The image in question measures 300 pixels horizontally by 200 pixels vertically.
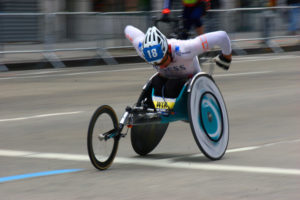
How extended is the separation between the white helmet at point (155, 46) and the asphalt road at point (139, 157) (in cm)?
97

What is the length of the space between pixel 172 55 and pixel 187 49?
157 mm

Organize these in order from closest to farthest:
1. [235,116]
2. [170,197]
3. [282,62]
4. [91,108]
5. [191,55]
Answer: [170,197], [191,55], [235,116], [91,108], [282,62]

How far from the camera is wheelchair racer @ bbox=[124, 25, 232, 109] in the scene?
6500 millimetres

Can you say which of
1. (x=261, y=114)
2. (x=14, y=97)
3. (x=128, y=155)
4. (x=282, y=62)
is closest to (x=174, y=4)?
(x=282, y=62)

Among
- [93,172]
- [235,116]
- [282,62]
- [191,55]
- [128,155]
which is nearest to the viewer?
[93,172]

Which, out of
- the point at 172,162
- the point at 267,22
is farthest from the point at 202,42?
the point at 267,22

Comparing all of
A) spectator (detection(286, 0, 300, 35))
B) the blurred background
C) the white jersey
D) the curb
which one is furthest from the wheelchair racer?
spectator (detection(286, 0, 300, 35))

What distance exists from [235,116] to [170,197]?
15.0 feet

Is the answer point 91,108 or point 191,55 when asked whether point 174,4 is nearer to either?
point 91,108

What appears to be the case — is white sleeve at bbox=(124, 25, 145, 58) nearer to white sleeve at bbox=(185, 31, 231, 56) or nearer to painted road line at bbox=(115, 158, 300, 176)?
white sleeve at bbox=(185, 31, 231, 56)

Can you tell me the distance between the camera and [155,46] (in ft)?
21.2

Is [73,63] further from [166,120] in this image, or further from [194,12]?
[166,120]

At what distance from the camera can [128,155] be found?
709 cm

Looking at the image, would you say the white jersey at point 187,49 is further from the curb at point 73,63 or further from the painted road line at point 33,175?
the curb at point 73,63
